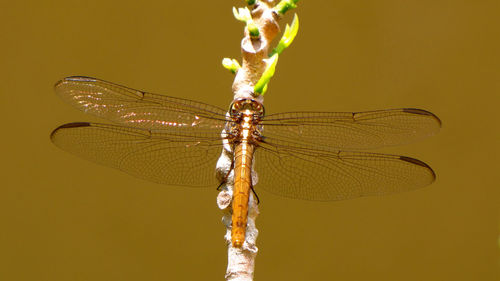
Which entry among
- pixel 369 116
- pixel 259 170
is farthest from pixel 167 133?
pixel 369 116

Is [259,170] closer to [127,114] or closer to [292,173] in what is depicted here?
[292,173]

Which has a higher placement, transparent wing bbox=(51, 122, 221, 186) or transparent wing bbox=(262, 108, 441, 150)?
transparent wing bbox=(262, 108, 441, 150)

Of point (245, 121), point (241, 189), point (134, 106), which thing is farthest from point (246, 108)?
point (134, 106)

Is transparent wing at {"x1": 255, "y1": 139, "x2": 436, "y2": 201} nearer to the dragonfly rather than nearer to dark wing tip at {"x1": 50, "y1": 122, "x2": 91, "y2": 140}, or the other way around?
the dragonfly

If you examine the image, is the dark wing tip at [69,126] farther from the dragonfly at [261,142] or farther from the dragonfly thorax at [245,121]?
the dragonfly thorax at [245,121]

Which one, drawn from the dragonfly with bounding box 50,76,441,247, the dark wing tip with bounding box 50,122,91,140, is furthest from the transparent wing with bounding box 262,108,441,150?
the dark wing tip with bounding box 50,122,91,140

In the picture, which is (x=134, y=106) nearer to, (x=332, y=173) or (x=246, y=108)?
(x=246, y=108)

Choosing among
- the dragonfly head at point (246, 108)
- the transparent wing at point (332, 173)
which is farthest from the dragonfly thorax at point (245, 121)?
the transparent wing at point (332, 173)
